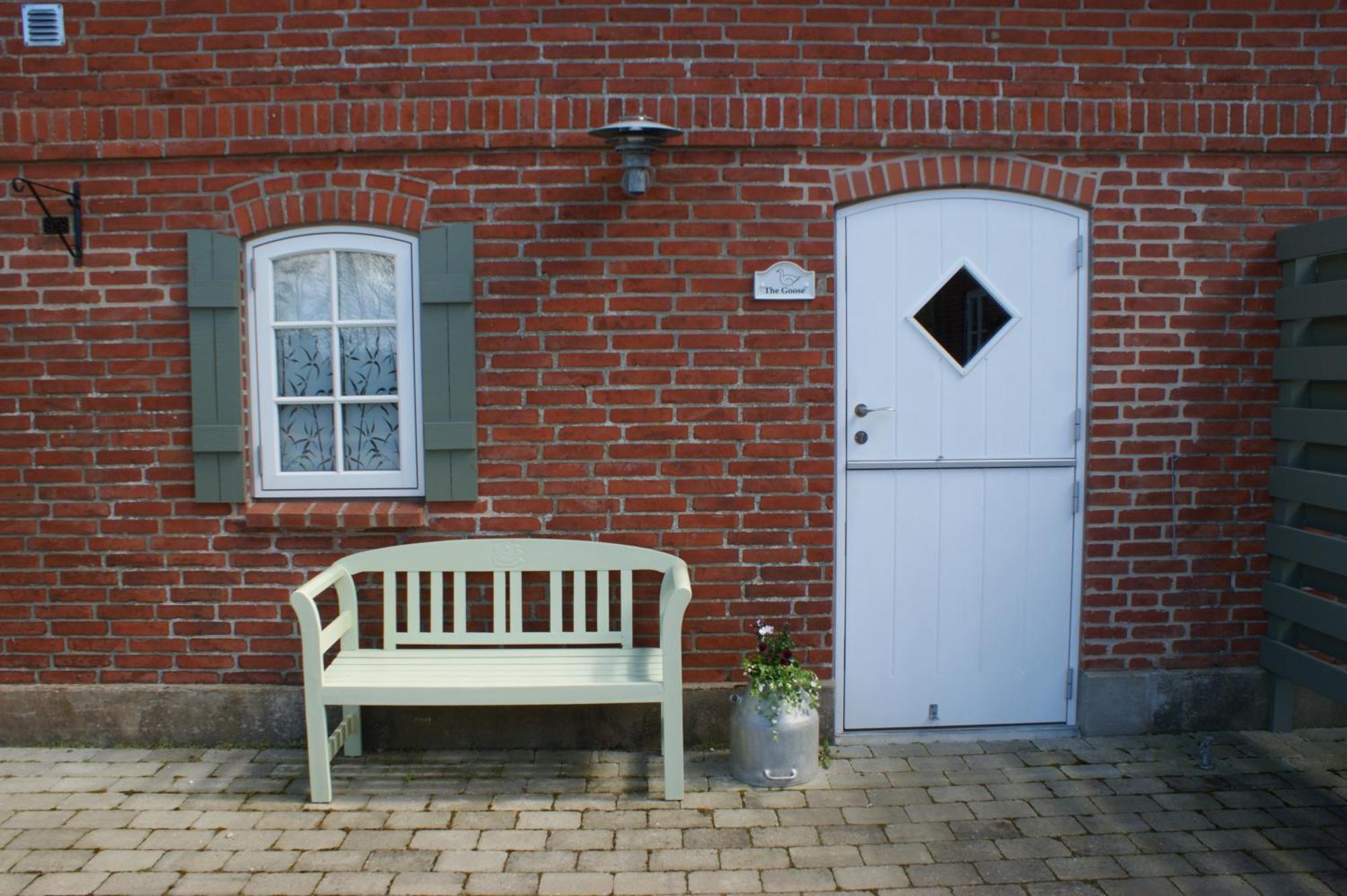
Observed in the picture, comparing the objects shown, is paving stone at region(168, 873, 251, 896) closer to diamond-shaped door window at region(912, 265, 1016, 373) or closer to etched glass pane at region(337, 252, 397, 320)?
etched glass pane at region(337, 252, 397, 320)

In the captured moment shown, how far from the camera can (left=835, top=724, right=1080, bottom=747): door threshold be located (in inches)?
195

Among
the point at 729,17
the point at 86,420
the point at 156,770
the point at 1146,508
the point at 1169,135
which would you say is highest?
the point at 729,17

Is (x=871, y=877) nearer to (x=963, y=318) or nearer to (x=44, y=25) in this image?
(x=963, y=318)

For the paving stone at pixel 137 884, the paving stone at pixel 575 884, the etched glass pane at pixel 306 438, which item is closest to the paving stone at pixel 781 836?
the paving stone at pixel 575 884

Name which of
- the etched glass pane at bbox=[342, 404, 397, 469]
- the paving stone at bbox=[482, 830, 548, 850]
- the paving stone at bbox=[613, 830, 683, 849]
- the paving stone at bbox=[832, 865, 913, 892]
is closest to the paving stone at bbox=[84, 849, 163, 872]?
the paving stone at bbox=[482, 830, 548, 850]

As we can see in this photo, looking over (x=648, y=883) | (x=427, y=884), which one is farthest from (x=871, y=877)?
(x=427, y=884)

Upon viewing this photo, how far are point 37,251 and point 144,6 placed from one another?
47.7 inches

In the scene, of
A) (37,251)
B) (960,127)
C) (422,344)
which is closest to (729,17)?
(960,127)

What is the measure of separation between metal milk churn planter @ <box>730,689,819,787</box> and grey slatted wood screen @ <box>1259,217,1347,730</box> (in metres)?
2.21

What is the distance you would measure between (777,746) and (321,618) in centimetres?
217

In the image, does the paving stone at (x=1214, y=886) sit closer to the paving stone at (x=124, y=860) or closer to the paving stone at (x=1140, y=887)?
the paving stone at (x=1140, y=887)

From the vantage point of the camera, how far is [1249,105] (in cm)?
480

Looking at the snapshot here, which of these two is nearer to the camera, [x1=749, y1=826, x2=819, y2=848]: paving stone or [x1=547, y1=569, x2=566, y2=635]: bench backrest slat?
[x1=749, y1=826, x2=819, y2=848]: paving stone

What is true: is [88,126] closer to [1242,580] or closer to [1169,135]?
[1169,135]
